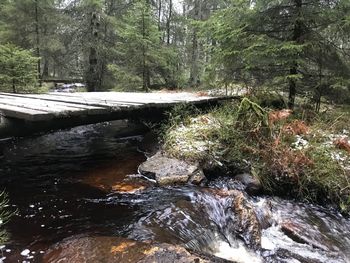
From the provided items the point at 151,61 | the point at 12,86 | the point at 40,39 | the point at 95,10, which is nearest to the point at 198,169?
the point at 12,86

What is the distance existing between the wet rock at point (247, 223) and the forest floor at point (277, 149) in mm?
1325

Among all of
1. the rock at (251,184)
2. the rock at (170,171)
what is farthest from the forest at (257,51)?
the rock at (170,171)

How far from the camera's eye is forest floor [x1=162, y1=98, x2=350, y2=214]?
6.07 m

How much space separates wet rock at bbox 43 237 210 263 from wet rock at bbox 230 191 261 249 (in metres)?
1.39

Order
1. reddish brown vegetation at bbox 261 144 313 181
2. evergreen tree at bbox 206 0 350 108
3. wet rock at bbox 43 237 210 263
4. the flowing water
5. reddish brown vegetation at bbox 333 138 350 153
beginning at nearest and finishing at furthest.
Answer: wet rock at bbox 43 237 210 263
the flowing water
reddish brown vegetation at bbox 261 144 313 181
reddish brown vegetation at bbox 333 138 350 153
evergreen tree at bbox 206 0 350 108

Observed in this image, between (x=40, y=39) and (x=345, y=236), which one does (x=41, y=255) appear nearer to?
(x=345, y=236)

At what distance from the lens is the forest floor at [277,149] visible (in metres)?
6.07

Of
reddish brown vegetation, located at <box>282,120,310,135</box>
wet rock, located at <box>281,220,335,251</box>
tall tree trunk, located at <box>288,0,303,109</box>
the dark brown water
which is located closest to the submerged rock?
wet rock, located at <box>281,220,335,251</box>

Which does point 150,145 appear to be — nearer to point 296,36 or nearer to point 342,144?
point 342,144

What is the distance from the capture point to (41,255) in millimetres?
3832

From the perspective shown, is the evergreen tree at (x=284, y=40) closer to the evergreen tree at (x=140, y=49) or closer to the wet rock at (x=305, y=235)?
the wet rock at (x=305, y=235)

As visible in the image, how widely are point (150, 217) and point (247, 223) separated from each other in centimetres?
145

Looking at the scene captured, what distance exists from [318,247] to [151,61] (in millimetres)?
12501

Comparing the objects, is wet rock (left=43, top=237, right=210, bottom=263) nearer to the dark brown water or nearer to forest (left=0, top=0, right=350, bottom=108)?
the dark brown water
